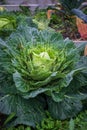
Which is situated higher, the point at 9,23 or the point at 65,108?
the point at 9,23

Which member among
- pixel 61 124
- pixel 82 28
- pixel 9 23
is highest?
pixel 9 23

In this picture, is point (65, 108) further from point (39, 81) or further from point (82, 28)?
point (82, 28)

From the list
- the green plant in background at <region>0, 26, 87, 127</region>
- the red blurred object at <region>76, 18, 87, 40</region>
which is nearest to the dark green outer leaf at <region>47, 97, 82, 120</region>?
the green plant in background at <region>0, 26, 87, 127</region>

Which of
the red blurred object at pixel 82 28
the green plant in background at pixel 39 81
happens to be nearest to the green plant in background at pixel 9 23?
the green plant in background at pixel 39 81

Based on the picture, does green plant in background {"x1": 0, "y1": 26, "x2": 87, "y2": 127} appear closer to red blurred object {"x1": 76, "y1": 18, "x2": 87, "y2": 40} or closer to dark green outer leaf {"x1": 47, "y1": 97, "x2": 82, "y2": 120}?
dark green outer leaf {"x1": 47, "y1": 97, "x2": 82, "y2": 120}

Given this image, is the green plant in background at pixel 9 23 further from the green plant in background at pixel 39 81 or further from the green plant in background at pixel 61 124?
the green plant in background at pixel 61 124

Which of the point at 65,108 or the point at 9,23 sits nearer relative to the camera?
the point at 65,108

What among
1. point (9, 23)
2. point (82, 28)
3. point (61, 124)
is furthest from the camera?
point (82, 28)

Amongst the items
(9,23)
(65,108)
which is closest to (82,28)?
(9,23)

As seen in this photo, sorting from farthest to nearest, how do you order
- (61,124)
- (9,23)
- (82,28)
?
(82,28)
(9,23)
(61,124)
